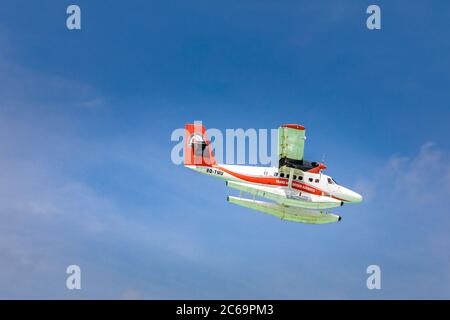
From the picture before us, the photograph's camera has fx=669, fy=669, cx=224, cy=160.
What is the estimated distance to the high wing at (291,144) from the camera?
55.1 metres

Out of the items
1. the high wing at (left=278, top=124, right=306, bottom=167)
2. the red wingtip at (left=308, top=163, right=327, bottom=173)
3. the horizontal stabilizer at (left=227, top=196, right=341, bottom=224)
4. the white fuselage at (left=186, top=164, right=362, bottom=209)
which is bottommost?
the horizontal stabilizer at (left=227, top=196, right=341, bottom=224)

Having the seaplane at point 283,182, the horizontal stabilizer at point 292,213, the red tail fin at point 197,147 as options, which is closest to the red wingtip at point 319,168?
the seaplane at point 283,182

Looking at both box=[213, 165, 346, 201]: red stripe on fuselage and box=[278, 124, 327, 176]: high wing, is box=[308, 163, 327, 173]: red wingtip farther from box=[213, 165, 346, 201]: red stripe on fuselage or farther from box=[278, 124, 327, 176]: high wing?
box=[213, 165, 346, 201]: red stripe on fuselage

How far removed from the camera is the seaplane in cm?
5766

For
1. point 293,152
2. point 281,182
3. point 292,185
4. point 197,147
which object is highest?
point 197,147

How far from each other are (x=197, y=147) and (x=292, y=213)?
10.3 meters

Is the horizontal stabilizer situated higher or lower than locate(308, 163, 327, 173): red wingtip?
lower

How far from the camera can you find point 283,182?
58.9 m

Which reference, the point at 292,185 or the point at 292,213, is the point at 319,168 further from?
the point at 292,213

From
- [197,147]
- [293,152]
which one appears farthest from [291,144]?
[197,147]

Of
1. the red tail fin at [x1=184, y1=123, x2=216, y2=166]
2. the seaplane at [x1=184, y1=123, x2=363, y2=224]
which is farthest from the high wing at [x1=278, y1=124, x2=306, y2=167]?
the red tail fin at [x1=184, y1=123, x2=216, y2=166]

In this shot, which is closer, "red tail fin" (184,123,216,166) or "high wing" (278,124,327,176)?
"high wing" (278,124,327,176)
